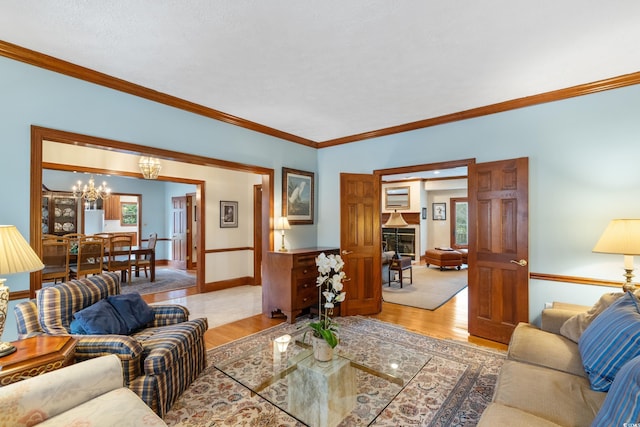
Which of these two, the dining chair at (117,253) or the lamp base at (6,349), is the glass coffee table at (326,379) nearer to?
the lamp base at (6,349)

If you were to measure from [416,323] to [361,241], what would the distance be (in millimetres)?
1307

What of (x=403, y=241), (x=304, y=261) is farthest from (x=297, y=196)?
(x=403, y=241)

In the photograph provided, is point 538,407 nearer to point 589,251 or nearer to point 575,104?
point 589,251

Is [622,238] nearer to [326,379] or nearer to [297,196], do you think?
[326,379]

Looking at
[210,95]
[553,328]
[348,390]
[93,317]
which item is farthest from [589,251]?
[93,317]

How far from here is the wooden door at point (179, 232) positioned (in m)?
7.99

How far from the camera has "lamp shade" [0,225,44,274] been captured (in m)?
1.63

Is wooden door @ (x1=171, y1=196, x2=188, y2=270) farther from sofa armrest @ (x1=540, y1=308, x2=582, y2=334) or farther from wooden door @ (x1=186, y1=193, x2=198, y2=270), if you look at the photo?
sofa armrest @ (x1=540, y1=308, x2=582, y2=334)

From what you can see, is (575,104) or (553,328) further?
(575,104)

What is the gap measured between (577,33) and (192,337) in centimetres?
365

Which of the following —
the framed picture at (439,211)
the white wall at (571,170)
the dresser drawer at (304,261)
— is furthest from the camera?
the framed picture at (439,211)

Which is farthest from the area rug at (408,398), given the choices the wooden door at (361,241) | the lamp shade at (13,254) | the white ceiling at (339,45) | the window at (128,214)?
the window at (128,214)

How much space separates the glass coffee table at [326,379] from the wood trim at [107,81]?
2.66 metres

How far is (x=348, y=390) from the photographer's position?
1.98 m
